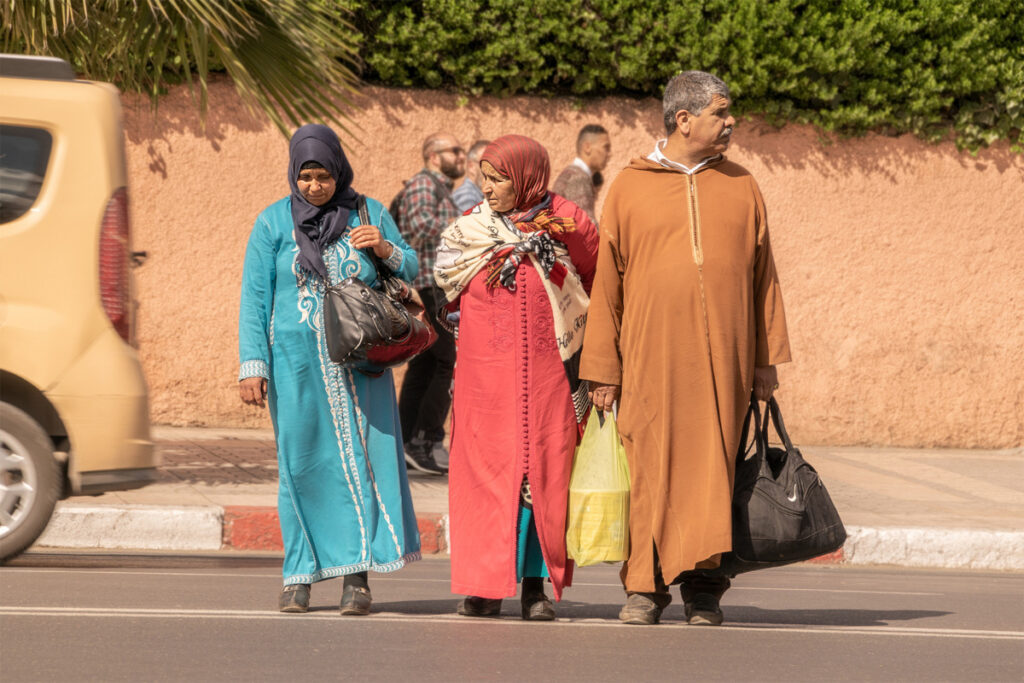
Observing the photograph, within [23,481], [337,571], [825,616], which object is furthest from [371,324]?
[825,616]

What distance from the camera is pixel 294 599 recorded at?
5.45 metres

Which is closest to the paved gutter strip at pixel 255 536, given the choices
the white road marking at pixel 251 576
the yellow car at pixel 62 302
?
the white road marking at pixel 251 576

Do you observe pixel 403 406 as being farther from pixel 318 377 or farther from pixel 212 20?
pixel 318 377

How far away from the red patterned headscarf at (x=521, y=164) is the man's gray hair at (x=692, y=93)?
1.56ft

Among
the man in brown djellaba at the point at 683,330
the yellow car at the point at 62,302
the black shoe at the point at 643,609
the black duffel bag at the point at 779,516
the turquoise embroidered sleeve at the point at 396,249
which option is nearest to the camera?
the black duffel bag at the point at 779,516

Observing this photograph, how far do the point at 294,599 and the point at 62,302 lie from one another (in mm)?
1547

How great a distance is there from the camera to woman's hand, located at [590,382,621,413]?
536cm

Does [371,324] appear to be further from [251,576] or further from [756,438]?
[251,576]

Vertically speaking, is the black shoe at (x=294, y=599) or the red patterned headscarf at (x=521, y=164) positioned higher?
the red patterned headscarf at (x=521, y=164)

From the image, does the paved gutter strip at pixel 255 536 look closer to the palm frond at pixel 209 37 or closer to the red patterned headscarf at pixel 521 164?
the palm frond at pixel 209 37

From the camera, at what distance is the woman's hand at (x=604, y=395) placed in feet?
17.6

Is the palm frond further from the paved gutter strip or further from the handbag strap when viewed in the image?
the handbag strap

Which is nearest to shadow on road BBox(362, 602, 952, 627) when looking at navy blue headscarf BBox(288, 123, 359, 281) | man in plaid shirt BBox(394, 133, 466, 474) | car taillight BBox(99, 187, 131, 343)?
navy blue headscarf BBox(288, 123, 359, 281)

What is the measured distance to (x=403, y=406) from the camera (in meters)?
9.23
